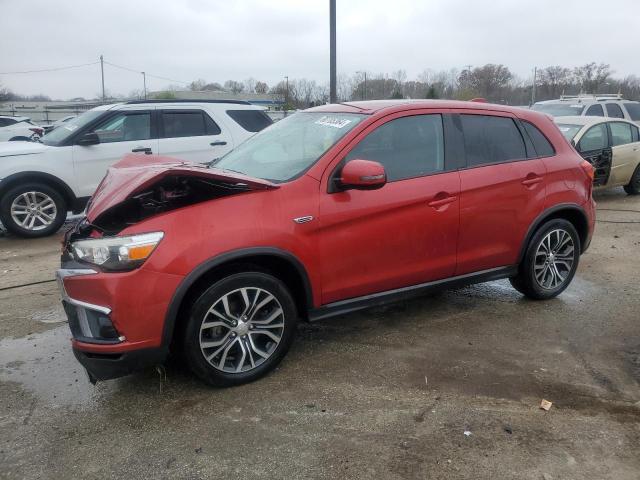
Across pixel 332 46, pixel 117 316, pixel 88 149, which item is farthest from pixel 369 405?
pixel 332 46

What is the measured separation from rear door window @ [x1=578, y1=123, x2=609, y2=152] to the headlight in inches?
345

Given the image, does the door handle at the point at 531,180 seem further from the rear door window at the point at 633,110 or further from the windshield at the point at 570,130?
the rear door window at the point at 633,110

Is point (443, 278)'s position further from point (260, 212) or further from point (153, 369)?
point (153, 369)

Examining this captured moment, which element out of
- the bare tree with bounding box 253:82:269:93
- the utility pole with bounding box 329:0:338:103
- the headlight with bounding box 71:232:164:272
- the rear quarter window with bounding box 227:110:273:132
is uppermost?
the bare tree with bounding box 253:82:269:93

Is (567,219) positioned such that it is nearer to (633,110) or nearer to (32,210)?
(32,210)

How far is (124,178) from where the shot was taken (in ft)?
11.5

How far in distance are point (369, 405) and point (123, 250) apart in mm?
1698

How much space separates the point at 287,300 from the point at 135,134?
5.65m

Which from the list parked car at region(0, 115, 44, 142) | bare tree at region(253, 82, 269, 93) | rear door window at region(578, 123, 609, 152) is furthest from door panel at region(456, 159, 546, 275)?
bare tree at region(253, 82, 269, 93)

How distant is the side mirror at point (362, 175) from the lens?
3.46 metres

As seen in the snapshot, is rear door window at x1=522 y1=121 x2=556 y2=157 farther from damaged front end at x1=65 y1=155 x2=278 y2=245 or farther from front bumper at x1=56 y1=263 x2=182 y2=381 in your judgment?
front bumper at x1=56 y1=263 x2=182 y2=381

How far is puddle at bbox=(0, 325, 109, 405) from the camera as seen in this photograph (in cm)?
347

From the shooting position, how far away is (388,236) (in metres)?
3.82

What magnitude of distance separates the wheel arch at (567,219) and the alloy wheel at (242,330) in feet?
7.79
